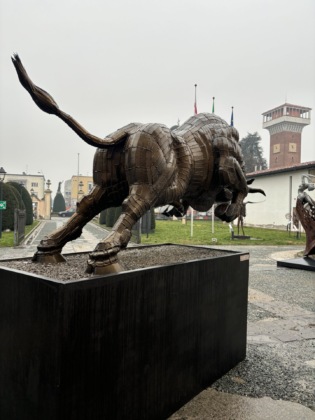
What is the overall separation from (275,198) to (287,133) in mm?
26274

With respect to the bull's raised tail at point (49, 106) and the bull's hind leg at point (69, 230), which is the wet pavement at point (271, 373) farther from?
the bull's raised tail at point (49, 106)

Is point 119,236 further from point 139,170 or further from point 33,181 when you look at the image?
point 33,181

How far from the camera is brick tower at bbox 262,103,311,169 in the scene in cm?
4713

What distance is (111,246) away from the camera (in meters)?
2.27

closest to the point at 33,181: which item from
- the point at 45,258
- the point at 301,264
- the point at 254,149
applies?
the point at 254,149

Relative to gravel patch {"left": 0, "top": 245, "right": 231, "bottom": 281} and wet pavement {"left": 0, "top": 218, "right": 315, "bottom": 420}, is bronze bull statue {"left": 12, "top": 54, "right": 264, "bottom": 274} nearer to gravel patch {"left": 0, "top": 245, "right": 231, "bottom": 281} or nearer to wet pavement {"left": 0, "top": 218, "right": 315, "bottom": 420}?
gravel patch {"left": 0, "top": 245, "right": 231, "bottom": 281}

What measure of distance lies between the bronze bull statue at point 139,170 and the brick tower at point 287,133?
152ft

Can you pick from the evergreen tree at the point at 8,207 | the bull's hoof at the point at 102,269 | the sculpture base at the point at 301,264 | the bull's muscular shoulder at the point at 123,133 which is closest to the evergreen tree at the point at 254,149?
the evergreen tree at the point at 8,207

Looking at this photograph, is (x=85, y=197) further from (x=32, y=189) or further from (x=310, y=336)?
(x=32, y=189)

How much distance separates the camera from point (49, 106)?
2195mm

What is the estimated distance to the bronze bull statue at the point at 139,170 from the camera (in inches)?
92.2

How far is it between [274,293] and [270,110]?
2035 inches

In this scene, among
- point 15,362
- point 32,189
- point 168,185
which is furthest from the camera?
point 32,189

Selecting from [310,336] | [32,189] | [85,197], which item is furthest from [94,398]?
[32,189]
